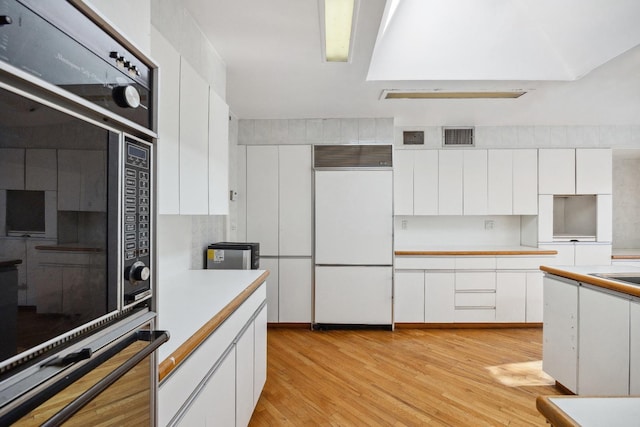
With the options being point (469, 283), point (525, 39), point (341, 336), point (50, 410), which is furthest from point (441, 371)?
point (50, 410)

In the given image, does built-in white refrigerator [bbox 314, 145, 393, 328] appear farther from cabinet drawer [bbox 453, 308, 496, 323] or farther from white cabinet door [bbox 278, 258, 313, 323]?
cabinet drawer [bbox 453, 308, 496, 323]

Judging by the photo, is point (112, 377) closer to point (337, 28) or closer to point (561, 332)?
point (337, 28)

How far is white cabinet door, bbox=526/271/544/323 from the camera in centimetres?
385

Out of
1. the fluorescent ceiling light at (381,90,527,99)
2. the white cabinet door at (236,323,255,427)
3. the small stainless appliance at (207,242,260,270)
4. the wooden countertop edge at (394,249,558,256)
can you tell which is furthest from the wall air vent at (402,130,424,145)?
the white cabinet door at (236,323,255,427)

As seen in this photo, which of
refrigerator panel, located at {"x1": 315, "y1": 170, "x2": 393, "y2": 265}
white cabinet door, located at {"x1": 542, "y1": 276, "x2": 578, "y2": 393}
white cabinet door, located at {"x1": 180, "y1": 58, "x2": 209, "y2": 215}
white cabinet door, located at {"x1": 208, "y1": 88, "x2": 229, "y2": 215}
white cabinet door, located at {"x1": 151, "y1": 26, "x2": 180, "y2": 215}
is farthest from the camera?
refrigerator panel, located at {"x1": 315, "y1": 170, "x2": 393, "y2": 265}

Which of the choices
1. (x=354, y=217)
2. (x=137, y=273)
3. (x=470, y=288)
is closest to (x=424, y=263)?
(x=470, y=288)

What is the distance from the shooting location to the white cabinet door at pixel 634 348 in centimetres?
185

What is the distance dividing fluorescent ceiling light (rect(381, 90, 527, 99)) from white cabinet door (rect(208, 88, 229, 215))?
1.52 meters

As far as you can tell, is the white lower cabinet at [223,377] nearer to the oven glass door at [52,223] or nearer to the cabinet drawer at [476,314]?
the oven glass door at [52,223]

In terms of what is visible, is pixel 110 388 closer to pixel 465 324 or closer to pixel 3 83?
pixel 3 83

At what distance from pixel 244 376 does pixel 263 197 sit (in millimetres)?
2318

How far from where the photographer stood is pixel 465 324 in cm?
387

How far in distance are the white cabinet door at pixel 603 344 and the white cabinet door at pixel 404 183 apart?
209 cm

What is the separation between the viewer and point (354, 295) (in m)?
3.78
